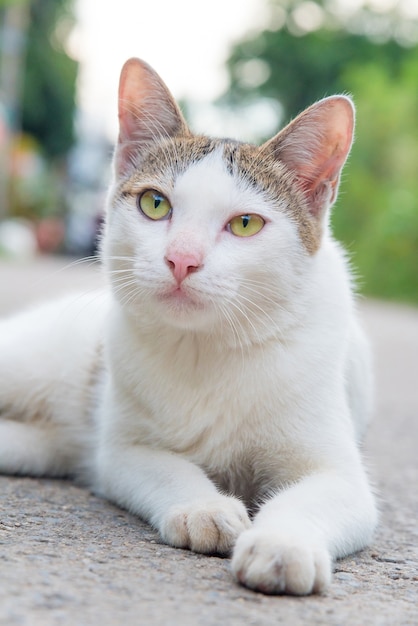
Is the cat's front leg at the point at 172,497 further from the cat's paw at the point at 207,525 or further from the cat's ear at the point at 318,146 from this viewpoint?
the cat's ear at the point at 318,146

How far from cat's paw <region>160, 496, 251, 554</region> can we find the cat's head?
1.66 feet

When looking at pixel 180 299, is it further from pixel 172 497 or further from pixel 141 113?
pixel 141 113

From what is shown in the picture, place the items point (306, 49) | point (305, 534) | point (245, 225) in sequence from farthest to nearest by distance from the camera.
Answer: point (306, 49) → point (245, 225) → point (305, 534)

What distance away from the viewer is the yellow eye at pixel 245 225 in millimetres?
2363

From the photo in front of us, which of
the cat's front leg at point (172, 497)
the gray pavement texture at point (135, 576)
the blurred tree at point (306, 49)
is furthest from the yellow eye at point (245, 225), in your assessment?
the blurred tree at point (306, 49)

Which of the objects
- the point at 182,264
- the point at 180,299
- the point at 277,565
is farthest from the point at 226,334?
the point at 277,565

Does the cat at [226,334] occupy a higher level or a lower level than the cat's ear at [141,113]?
lower

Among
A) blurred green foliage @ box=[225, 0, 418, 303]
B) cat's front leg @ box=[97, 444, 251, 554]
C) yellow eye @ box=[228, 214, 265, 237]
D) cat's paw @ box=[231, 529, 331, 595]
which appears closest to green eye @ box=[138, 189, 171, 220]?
yellow eye @ box=[228, 214, 265, 237]

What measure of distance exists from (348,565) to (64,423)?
4.62 feet

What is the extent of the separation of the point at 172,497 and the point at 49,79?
116 feet

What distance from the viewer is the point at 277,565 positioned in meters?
1.78

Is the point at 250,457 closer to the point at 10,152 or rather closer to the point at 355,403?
the point at 355,403

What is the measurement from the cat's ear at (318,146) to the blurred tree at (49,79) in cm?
3407

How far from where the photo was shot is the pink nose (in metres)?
2.16
